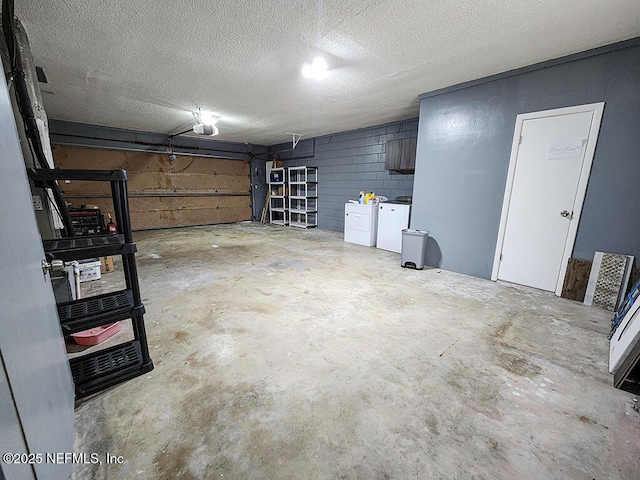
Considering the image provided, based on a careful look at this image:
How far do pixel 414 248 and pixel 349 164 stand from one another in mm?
3543

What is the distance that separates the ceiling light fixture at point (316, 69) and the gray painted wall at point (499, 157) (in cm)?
178

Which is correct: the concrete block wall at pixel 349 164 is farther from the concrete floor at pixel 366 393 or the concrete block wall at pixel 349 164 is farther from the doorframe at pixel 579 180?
the concrete floor at pixel 366 393

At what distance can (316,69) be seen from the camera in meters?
3.04

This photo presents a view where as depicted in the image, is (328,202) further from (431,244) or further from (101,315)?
(101,315)

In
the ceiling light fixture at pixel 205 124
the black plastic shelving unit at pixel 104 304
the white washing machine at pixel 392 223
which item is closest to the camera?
the black plastic shelving unit at pixel 104 304


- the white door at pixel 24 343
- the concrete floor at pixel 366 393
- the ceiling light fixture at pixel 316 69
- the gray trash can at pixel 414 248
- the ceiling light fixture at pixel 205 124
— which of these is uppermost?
the ceiling light fixture at pixel 316 69

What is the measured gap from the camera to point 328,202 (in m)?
7.50

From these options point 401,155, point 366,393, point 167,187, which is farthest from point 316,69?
point 167,187

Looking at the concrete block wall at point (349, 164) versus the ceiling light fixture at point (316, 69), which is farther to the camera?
the concrete block wall at point (349, 164)

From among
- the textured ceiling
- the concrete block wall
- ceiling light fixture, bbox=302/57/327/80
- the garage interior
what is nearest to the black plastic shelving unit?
the garage interior

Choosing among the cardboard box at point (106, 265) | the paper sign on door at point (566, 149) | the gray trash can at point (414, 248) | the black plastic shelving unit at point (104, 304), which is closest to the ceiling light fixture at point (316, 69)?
the black plastic shelving unit at point (104, 304)

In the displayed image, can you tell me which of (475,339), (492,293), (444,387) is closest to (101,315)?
(444,387)

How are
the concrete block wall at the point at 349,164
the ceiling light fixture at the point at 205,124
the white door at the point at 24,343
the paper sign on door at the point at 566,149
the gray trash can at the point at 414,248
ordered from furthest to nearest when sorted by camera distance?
the concrete block wall at the point at 349,164, the ceiling light fixture at the point at 205,124, the gray trash can at the point at 414,248, the paper sign on door at the point at 566,149, the white door at the point at 24,343

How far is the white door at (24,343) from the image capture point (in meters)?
0.62
